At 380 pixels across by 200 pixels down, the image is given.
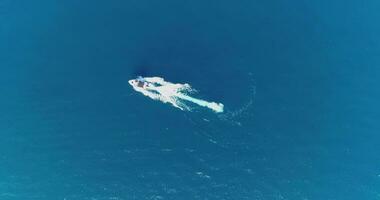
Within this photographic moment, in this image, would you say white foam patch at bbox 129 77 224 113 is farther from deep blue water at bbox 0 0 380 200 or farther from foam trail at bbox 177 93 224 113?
deep blue water at bbox 0 0 380 200

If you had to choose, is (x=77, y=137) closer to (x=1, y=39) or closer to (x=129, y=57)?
(x=129, y=57)

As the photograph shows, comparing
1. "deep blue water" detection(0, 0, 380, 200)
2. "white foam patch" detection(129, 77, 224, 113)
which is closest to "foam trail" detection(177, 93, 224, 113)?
"white foam patch" detection(129, 77, 224, 113)

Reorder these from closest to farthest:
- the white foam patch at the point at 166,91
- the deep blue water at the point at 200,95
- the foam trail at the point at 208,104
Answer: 1. the deep blue water at the point at 200,95
2. the foam trail at the point at 208,104
3. the white foam patch at the point at 166,91

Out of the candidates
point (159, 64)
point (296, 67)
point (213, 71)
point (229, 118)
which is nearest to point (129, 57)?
point (159, 64)

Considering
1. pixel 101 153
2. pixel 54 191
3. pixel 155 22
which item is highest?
pixel 155 22

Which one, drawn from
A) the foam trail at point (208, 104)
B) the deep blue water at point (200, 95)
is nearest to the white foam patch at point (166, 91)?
the foam trail at point (208, 104)

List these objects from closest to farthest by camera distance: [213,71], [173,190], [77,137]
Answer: [173,190] → [77,137] → [213,71]

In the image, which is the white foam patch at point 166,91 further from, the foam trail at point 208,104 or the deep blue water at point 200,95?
the deep blue water at point 200,95
